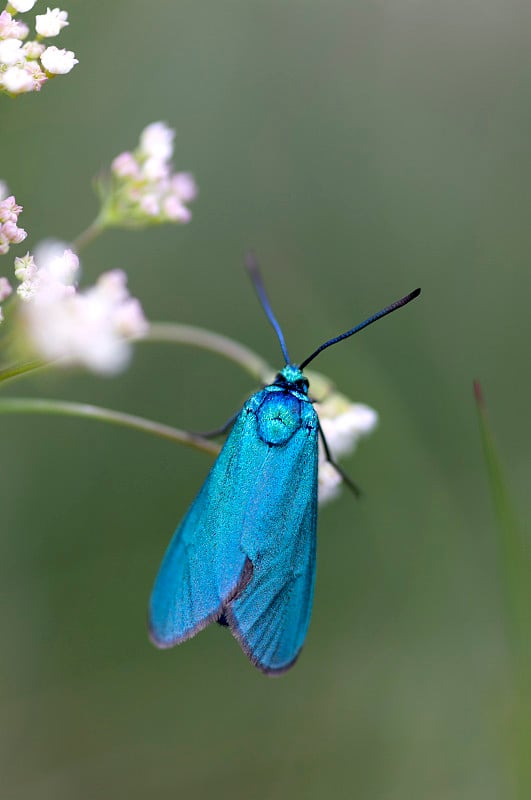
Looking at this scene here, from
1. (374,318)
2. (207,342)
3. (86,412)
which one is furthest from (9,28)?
(374,318)

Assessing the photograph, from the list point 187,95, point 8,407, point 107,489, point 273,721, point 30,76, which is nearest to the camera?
point 8,407

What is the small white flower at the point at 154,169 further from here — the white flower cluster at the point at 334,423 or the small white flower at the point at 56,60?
the white flower cluster at the point at 334,423

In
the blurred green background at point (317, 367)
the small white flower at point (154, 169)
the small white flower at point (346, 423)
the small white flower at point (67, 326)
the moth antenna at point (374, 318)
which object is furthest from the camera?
the blurred green background at point (317, 367)

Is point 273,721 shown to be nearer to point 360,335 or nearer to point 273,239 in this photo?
point 360,335

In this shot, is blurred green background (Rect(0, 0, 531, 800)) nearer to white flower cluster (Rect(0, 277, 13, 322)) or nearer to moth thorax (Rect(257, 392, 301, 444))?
moth thorax (Rect(257, 392, 301, 444))

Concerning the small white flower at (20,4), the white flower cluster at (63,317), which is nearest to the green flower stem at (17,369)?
the white flower cluster at (63,317)

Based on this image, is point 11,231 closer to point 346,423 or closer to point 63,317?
point 63,317

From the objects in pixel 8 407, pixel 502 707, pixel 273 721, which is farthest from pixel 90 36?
pixel 502 707
